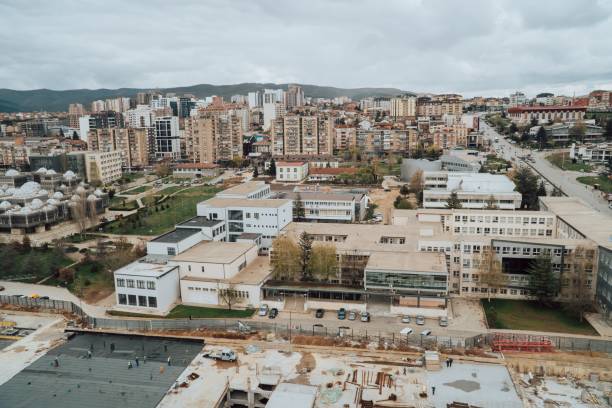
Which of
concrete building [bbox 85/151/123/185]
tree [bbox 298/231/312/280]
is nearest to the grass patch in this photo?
concrete building [bbox 85/151/123/185]

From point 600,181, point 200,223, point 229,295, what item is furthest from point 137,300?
point 600,181

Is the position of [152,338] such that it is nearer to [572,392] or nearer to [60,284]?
[60,284]

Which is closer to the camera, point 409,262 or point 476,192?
point 409,262

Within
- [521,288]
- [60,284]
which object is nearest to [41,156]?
[60,284]

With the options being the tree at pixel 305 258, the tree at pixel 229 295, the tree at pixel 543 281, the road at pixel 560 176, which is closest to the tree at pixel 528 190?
the road at pixel 560 176

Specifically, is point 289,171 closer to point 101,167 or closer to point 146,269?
point 101,167

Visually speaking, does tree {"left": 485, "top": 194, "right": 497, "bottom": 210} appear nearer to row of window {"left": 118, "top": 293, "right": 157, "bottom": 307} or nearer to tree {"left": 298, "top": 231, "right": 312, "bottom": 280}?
tree {"left": 298, "top": 231, "right": 312, "bottom": 280}
